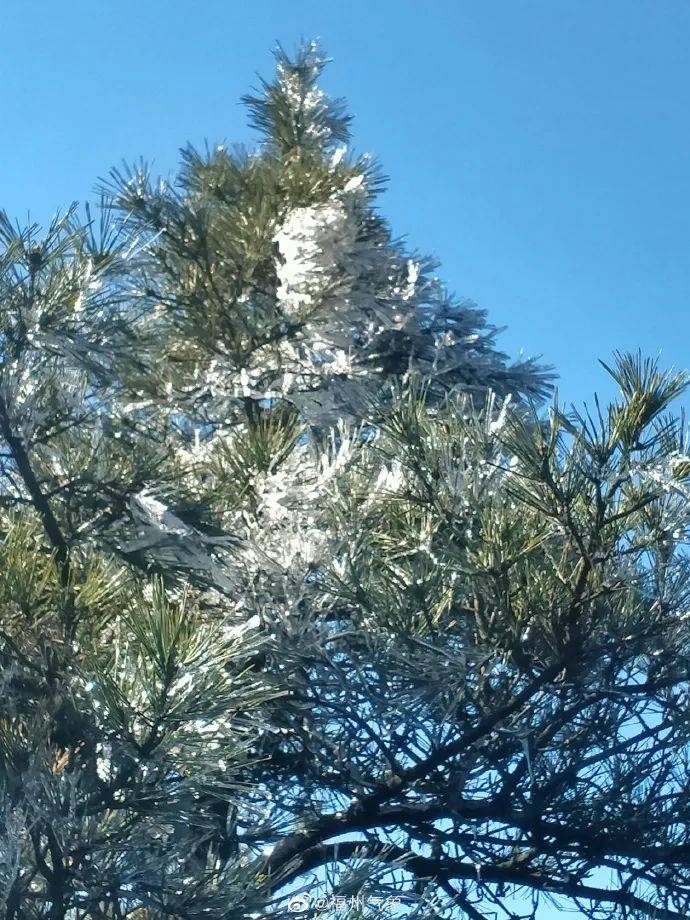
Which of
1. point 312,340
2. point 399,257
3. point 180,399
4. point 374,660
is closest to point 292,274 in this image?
point 312,340

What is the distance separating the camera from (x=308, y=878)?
350 centimetres

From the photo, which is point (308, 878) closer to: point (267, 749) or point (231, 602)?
point (267, 749)

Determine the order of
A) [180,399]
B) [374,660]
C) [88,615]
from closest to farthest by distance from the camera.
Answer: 1. [88,615]
2. [374,660]
3. [180,399]

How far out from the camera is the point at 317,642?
10.2ft

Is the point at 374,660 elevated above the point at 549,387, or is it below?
below

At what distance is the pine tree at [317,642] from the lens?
98.4 inches

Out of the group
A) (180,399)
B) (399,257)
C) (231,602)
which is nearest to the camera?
(231,602)

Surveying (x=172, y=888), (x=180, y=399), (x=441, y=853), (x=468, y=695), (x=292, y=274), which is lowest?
(x=172, y=888)

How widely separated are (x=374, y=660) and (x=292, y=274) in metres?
2.28

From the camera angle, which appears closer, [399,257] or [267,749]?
[267,749]

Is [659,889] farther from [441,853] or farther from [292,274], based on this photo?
[292,274]

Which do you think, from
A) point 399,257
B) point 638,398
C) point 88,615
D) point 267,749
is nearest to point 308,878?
point 267,749

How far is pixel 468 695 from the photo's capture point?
3.15m

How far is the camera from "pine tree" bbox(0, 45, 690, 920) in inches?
98.4
